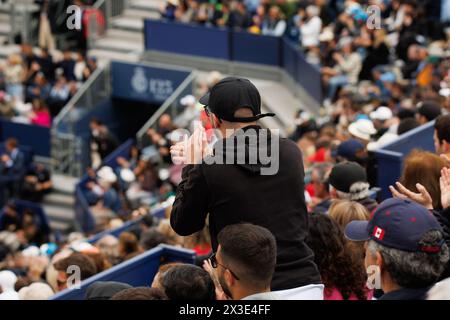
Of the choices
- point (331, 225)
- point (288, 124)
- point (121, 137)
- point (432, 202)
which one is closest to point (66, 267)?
point (331, 225)

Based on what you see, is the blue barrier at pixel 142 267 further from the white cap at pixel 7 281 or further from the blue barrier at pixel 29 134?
the blue barrier at pixel 29 134

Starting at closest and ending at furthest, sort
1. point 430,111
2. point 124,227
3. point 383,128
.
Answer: point 430,111
point 383,128
point 124,227

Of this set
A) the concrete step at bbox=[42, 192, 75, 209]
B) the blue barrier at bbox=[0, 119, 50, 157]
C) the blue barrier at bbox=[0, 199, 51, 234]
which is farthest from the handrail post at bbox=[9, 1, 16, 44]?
the blue barrier at bbox=[0, 199, 51, 234]

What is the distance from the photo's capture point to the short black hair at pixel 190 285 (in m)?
4.47

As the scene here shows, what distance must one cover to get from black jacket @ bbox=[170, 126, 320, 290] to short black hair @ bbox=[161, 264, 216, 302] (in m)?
0.20

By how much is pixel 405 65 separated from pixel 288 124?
313 cm

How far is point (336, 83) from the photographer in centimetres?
1770

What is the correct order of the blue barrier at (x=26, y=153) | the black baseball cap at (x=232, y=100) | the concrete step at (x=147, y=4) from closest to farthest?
1. the black baseball cap at (x=232, y=100)
2. the blue barrier at (x=26, y=153)
3. the concrete step at (x=147, y=4)

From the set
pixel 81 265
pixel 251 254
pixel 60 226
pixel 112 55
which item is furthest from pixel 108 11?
pixel 251 254

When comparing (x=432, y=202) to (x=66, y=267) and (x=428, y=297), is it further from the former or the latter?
(x=66, y=267)

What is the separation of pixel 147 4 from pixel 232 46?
4237 millimetres

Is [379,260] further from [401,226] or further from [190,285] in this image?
[190,285]

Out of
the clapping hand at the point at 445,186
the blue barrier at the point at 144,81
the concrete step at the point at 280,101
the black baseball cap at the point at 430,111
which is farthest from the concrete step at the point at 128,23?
the clapping hand at the point at 445,186

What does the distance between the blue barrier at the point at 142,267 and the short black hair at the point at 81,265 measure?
323mm
